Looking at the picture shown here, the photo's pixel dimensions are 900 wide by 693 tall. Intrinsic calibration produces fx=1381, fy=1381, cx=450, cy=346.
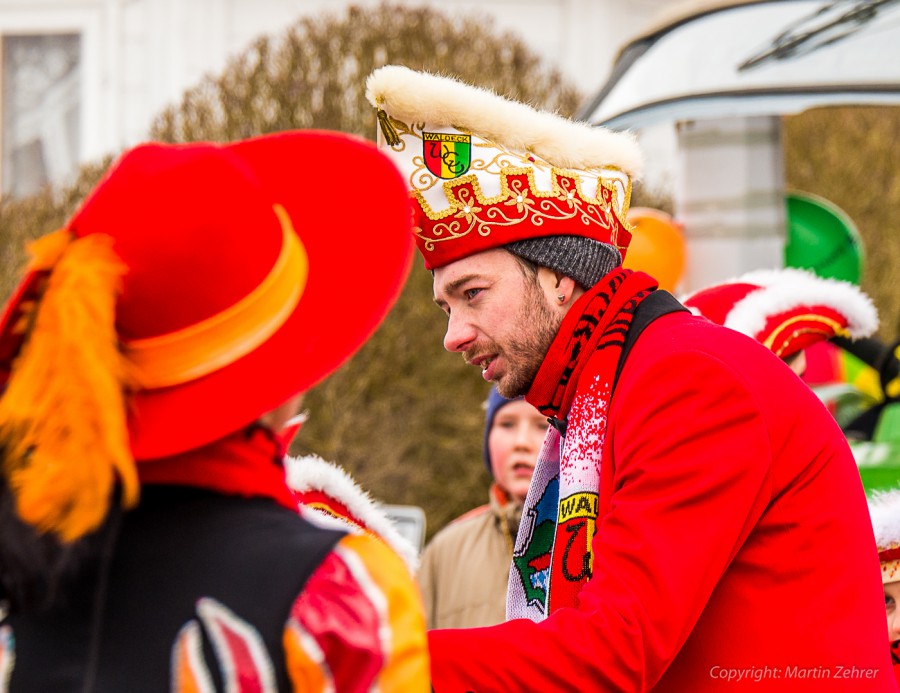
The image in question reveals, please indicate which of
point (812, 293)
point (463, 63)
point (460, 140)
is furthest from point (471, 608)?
point (463, 63)

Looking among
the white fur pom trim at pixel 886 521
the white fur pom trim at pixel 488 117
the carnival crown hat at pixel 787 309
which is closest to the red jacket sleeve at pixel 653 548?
the white fur pom trim at pixel 488 117

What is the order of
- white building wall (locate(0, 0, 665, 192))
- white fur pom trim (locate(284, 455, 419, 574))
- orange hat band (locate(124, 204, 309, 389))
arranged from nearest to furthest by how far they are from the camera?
orange hat band (locate(124, 204, 309, 389)) < white fur pom trim (locate(284, 455, 419, 574)) < white building wall (locate(0, 0, 665, 192))

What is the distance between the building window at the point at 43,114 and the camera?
17.6m

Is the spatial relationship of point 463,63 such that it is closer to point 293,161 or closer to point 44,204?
point 44,204

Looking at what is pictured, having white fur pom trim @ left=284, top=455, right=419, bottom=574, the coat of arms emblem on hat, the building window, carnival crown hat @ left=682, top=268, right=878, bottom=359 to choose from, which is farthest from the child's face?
the building window

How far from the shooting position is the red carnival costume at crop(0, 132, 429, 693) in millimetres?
1636

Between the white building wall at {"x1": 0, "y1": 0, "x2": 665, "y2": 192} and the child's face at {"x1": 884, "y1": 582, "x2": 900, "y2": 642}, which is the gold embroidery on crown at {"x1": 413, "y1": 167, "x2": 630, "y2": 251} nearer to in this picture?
the child's face at {"x1": 884, "y1": 582, "x2": 900, "y2": 642}

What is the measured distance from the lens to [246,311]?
69.8 inches

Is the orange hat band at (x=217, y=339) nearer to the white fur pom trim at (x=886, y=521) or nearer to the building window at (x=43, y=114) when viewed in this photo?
the white fur pom trim at (x=886, y=521)

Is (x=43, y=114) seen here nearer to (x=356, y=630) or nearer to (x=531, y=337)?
(x=531, y=337)

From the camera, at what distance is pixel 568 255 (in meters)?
2.83

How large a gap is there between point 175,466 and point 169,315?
201 mm

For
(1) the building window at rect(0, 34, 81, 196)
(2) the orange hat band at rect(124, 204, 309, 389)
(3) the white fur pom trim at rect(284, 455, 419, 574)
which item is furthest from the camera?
(1) the building window at rect(0, 34, 81, 196)

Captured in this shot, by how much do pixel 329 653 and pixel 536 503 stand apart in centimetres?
127
